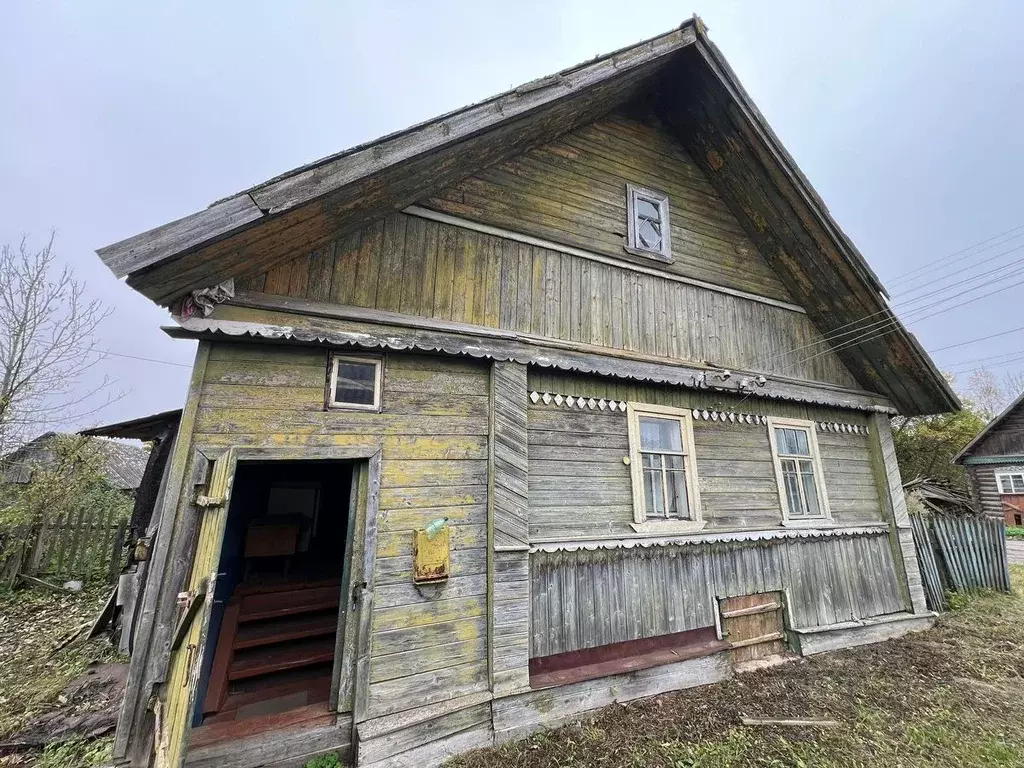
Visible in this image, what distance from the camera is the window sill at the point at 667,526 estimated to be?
5379mm

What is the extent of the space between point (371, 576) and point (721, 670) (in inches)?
189

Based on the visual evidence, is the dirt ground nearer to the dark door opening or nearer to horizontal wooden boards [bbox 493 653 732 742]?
the dark door opening

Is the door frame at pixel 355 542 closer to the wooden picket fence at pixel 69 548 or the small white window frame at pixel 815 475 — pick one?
the small white window frame at pixel 815 475

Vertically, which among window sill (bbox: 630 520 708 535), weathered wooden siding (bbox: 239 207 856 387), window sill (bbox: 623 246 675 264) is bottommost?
window sill (bbox: 630 520 708 535)

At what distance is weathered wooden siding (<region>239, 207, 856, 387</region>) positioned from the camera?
4.54m

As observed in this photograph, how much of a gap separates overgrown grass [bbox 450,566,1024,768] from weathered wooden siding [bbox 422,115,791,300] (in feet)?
18.8

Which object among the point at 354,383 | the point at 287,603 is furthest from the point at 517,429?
the point at 287,603

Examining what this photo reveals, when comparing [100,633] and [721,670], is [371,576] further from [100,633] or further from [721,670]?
[100,633]

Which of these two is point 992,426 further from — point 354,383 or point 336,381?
point 336,381

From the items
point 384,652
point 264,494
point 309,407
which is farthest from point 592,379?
point 264,494

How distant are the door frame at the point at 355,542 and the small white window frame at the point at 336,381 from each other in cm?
37

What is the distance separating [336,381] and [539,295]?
2.71m

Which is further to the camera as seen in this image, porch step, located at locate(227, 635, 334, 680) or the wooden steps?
porch step, located at locate(227, 635, 334, 680)

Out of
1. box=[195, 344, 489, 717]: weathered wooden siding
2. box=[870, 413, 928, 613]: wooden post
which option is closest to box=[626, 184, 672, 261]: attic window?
box=[195, 344, 489, 717]: weathered wooden siding
